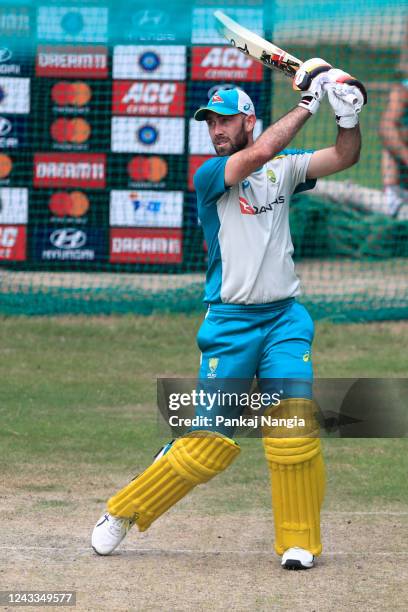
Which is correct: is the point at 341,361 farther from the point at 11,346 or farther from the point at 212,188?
the point at 212,188

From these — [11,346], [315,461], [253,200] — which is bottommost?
[11,346]

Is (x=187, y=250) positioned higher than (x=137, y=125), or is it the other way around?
(x=137, y=125)

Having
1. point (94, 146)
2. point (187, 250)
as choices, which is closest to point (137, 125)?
point (94, 146)

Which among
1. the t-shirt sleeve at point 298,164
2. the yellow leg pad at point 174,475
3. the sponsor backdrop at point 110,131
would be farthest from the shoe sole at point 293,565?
the sponsor backdrop at point 110,131

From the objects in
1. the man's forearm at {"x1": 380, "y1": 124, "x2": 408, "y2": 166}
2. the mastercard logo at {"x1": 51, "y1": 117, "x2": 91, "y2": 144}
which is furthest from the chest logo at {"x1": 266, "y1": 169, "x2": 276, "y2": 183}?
the man's forearm at {"x1": 380, "y1": 124, "x2": 408, "y2": 166}

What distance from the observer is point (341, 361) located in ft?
35.0

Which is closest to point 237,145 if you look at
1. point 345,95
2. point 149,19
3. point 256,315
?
point 345,95

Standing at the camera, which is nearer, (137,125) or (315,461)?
(315,461)

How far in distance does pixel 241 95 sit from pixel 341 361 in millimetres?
5025

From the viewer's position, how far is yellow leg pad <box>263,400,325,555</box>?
576cm

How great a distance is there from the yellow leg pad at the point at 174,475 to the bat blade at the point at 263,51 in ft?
6.26

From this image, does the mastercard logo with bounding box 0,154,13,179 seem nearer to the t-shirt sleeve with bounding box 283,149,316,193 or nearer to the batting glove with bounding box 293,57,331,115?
the t-shirt sleeve with bounding box 283,149,316,193

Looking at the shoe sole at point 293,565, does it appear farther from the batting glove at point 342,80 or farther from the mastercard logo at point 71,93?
the mastercard logo at point 71,93

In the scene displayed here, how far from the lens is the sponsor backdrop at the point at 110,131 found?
1298 centimetres
